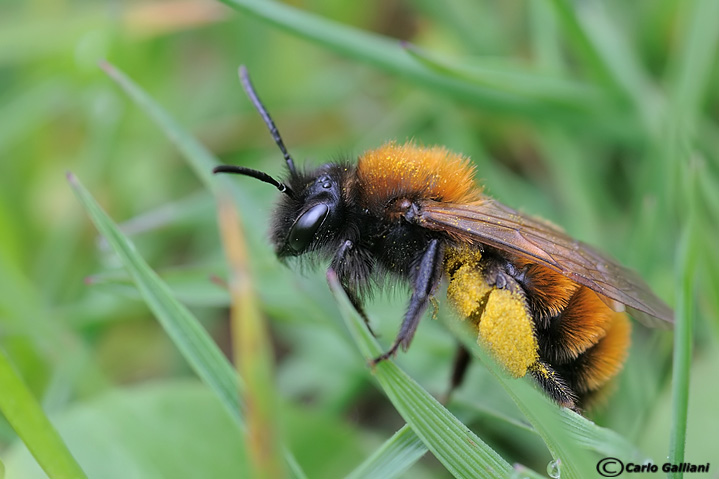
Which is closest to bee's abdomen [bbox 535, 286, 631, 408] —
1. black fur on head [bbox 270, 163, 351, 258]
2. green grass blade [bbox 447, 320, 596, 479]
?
green grass blade [bbox 447, 320, 596, 479]

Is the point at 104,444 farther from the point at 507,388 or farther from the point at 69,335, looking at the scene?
the point at 507,388

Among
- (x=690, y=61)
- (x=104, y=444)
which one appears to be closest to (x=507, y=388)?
(x=104, y=444)

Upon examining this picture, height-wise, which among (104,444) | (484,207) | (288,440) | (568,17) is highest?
(568,17)

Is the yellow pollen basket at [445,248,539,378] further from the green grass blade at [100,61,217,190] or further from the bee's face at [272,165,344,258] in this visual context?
the green grass blade at [100,61,217,190]

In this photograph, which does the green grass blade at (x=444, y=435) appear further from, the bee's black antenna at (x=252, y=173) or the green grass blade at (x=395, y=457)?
the bee's black antenna at (x=252, y=173)

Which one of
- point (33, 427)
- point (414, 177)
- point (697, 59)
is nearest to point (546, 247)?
point (414, 177)

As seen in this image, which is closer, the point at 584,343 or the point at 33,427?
the point at 33,427

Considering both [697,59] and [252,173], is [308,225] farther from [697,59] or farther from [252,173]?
[697,59]
